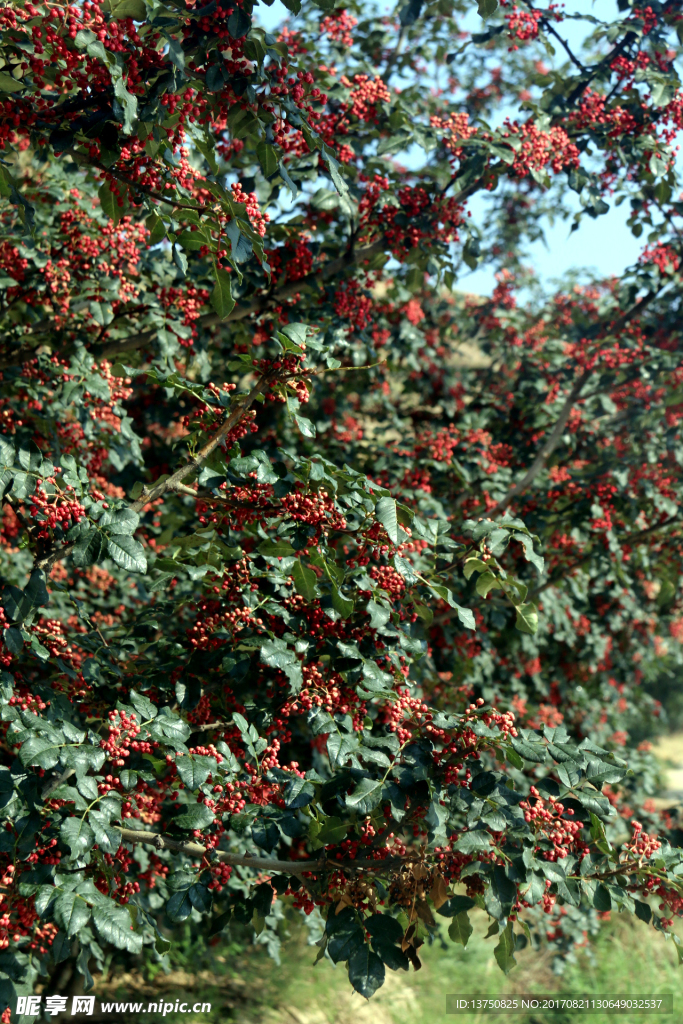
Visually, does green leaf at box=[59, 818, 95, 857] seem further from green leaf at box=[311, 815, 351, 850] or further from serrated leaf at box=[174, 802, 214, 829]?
green leaf at box=[311, 815, 351, 850]

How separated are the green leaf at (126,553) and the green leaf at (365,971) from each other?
976 millimetres

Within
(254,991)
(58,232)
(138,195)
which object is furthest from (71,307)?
(254,991)

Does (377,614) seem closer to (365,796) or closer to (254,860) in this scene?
(365,796)

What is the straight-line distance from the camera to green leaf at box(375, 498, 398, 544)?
189 cm

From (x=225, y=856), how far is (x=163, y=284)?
8.06 feet

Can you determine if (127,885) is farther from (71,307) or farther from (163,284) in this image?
(163,284)

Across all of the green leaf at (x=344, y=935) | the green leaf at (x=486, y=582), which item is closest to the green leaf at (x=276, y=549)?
the green leaf at (x=486, y=582)

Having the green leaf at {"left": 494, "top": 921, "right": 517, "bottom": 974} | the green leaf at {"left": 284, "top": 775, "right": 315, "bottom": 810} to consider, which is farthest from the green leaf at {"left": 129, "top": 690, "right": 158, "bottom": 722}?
the green leaf at {"left": 494, "top": 921, "right": 517, "bottom": 974}

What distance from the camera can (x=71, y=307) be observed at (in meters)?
3.23

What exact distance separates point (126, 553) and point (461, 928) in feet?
3.93

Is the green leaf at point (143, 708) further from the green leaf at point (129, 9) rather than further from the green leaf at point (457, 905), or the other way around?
the green leaf at point (129, 9)

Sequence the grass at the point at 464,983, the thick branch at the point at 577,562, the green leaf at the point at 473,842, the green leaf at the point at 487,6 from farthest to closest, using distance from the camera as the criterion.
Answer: the grass at the point at 464,983, the thick branch at the point at 577,562, the green leaf at the point at 487,6, the green leaf at the point at 473,842

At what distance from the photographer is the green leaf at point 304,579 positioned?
2049 millimetres

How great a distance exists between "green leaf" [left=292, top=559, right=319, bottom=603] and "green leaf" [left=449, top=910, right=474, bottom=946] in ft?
2.77
